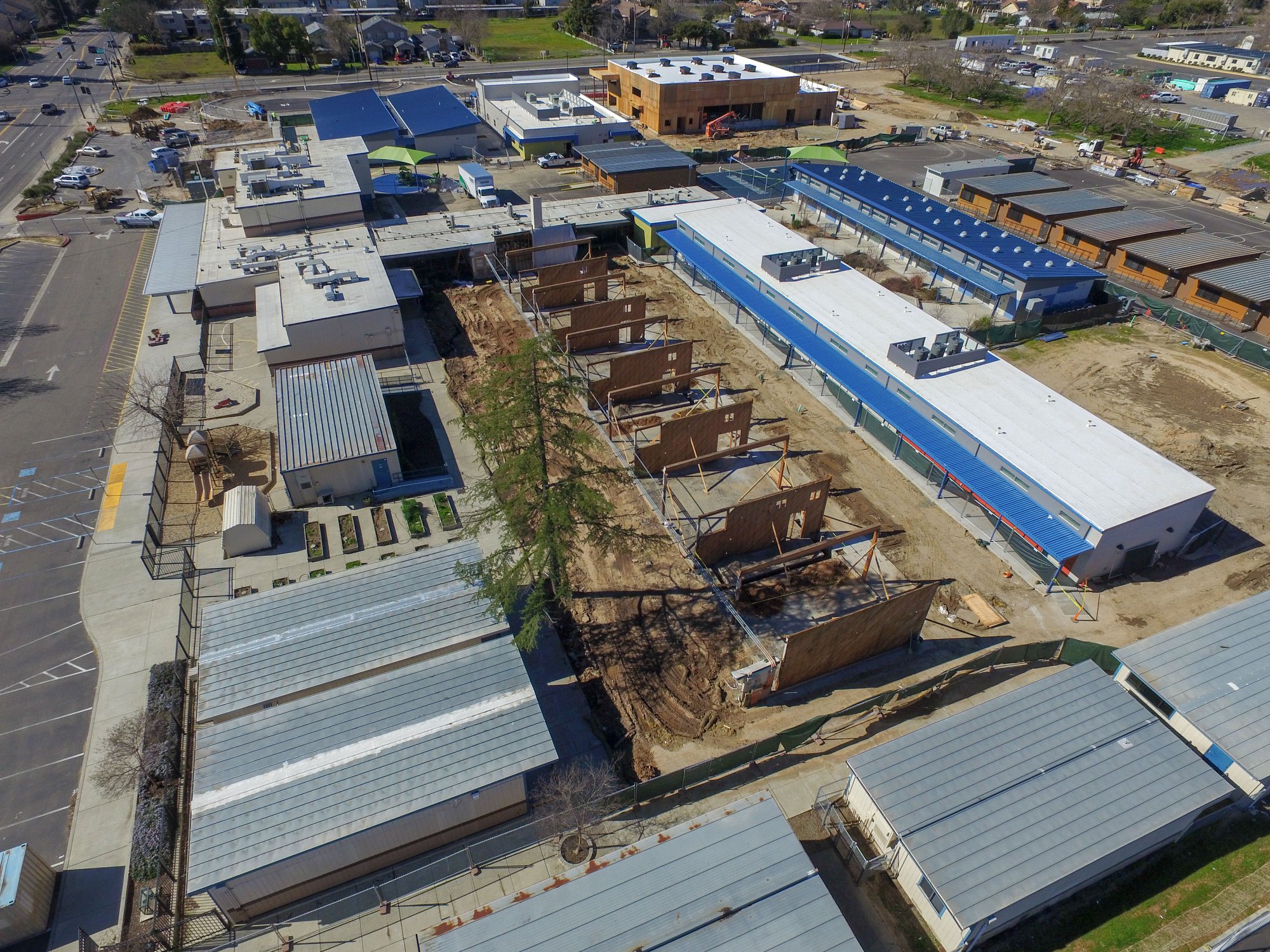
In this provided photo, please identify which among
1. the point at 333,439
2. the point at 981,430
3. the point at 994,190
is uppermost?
the point at 994,190

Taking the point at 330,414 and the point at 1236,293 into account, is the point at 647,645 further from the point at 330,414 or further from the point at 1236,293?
the point at 1236,293

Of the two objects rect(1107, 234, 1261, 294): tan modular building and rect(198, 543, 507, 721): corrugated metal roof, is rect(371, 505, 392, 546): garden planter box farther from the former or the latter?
rect(1107, 234, 1261, 294): tan modular building

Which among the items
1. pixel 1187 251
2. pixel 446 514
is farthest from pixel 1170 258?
pixel 446 514

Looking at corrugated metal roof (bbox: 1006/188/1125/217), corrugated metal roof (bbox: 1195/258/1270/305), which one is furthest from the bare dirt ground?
corrugated metal roof (bbox: 1006/188/1125/217)

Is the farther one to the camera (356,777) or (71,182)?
(71,182)

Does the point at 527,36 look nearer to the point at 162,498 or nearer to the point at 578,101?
the point at 578,101

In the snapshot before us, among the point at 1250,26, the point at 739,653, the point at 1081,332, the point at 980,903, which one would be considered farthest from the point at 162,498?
the point at 1250,26

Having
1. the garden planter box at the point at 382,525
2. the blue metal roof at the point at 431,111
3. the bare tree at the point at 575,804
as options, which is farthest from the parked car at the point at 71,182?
the bare tree at the point at 575,804
